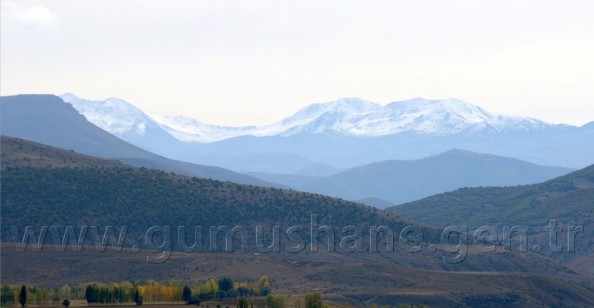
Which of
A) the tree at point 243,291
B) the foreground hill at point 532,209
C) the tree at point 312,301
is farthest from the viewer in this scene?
the foreground hill at point 532,209

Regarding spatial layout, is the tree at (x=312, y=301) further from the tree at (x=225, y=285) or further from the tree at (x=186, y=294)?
the tree at (x=225, y=285)

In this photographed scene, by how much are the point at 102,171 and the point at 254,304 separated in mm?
55460

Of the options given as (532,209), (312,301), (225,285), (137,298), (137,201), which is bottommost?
(137,298)

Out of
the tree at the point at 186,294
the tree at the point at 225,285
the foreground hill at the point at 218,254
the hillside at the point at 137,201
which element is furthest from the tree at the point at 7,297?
the hillside at the point at 137,201

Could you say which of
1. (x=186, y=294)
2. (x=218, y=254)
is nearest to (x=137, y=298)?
(x=186, y=294)

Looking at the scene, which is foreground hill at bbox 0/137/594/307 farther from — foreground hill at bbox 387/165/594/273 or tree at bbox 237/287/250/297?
foreground hill at bbox 387/165/594/273

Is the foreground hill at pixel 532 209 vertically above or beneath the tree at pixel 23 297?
above

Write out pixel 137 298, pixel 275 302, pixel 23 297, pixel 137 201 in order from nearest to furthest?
pixel 23 297 → pixel 275 302 → pixel 137 298 → pixel 137 201

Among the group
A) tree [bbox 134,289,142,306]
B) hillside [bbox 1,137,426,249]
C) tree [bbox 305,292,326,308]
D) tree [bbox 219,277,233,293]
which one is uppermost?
hillside [bbox 1,137,426,249]

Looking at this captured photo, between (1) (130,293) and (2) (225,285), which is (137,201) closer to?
(2) (225,285)

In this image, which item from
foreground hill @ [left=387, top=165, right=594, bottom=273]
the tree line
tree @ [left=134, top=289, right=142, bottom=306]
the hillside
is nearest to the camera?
the tree line

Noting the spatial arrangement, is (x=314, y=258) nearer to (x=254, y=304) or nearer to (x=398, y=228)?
(x=398, y=228)

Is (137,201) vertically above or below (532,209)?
below

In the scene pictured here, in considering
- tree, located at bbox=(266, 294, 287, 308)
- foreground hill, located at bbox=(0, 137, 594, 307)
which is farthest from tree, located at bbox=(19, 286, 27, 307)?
foreground hill, located at bbox=(0, 137, 594, 307)
